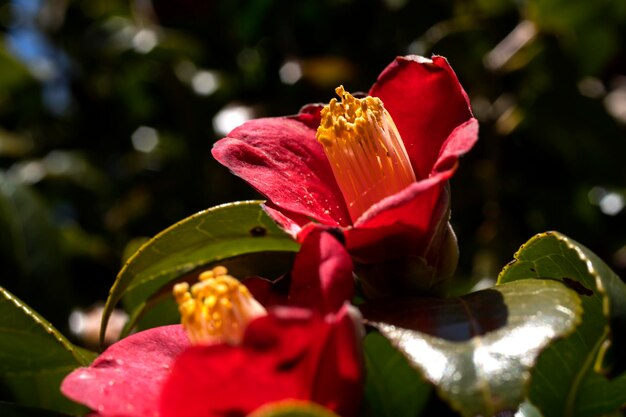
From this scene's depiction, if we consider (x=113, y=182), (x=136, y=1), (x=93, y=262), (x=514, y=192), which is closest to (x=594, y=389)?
(x=514, y=192)

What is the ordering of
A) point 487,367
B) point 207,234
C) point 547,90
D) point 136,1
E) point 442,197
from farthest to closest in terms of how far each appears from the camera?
1. point 136,1
2. point 547,90
3. point 207,234
4. point 442,197
5. point 487,367

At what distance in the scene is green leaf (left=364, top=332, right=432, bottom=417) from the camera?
2.59 ft

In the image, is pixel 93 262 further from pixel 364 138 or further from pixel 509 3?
pixel 364 138

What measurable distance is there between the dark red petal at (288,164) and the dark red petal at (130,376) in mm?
156

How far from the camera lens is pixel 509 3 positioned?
228 centimetres

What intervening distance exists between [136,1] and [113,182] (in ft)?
2.23

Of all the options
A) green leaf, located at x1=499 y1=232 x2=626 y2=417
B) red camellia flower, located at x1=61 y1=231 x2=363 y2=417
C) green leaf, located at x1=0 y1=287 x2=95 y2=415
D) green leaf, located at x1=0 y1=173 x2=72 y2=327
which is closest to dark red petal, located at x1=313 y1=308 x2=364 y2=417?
red camellia flower, located at x1=61 y1=231 x2=363 y2=417

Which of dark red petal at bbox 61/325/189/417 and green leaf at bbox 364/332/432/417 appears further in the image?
green leaf at bbox 364/332/432/417

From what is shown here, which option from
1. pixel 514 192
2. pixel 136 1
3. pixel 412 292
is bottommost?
pixel 514 192

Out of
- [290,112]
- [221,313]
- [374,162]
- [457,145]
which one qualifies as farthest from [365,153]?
[290,112]

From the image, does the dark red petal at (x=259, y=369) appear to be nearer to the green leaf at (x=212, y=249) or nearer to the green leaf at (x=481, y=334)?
the green leaf at (x=481, y=334)

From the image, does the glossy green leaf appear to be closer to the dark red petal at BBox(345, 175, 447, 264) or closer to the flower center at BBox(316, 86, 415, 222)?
the dark red petal at BBox(345, 175, 447, 264)

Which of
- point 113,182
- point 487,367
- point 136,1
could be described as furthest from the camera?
point 136,1

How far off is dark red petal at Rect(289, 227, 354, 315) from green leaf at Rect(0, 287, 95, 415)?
10.5 inches
